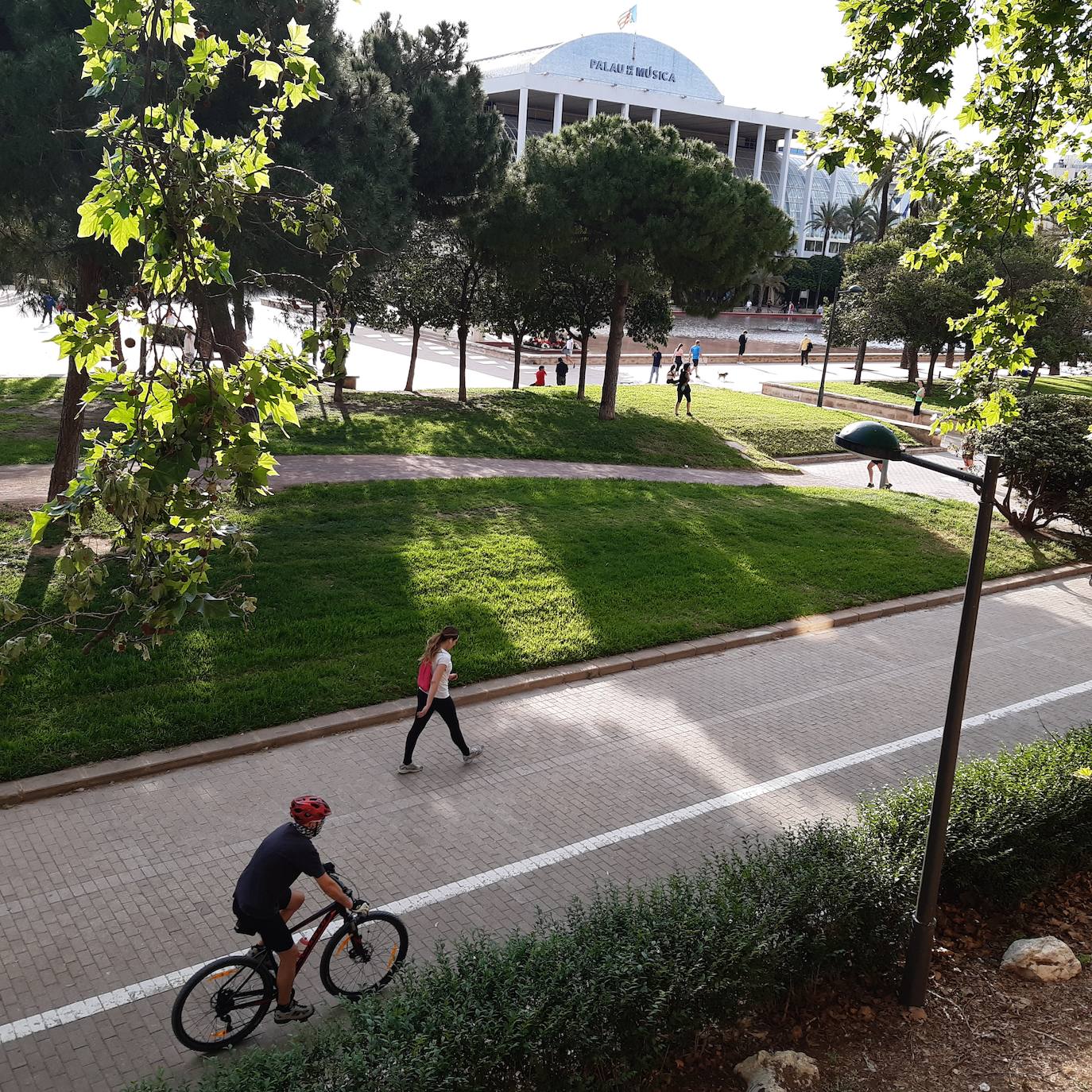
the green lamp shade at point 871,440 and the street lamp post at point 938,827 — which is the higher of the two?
the green lamp shade at point 871,440

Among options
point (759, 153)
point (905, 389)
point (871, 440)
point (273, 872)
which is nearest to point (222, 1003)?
point (273, 872)

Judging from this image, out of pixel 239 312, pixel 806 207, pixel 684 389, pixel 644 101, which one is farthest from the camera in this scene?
pixel 806 207

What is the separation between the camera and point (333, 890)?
557 cm

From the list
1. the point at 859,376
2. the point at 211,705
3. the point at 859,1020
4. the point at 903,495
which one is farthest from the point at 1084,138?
the point at 859,376

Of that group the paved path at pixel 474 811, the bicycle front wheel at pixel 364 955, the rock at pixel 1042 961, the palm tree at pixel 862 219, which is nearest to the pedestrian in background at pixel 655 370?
the paved path at pixel 474 811

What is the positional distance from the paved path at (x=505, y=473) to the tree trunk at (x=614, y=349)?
312cm

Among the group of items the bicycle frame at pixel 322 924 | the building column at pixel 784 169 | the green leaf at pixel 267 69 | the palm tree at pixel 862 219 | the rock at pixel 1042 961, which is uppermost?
the building column at pixel 784 169

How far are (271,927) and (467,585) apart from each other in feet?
25.0

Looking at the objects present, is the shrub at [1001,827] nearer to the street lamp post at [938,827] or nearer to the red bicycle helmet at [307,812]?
the street lamp post at [938,827]

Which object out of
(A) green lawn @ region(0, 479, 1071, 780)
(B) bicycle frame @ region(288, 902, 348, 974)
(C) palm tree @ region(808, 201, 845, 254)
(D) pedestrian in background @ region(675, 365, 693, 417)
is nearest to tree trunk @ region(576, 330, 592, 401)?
(D) pedestrian in background @ region(675, 365, 693, 417)

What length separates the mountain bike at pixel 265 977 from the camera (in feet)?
17.9

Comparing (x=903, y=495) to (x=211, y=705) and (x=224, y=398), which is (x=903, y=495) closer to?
(x=211, y=705)

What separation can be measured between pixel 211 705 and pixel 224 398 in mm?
6052

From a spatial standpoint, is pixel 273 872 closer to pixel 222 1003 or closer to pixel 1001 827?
pixel 222 1003
